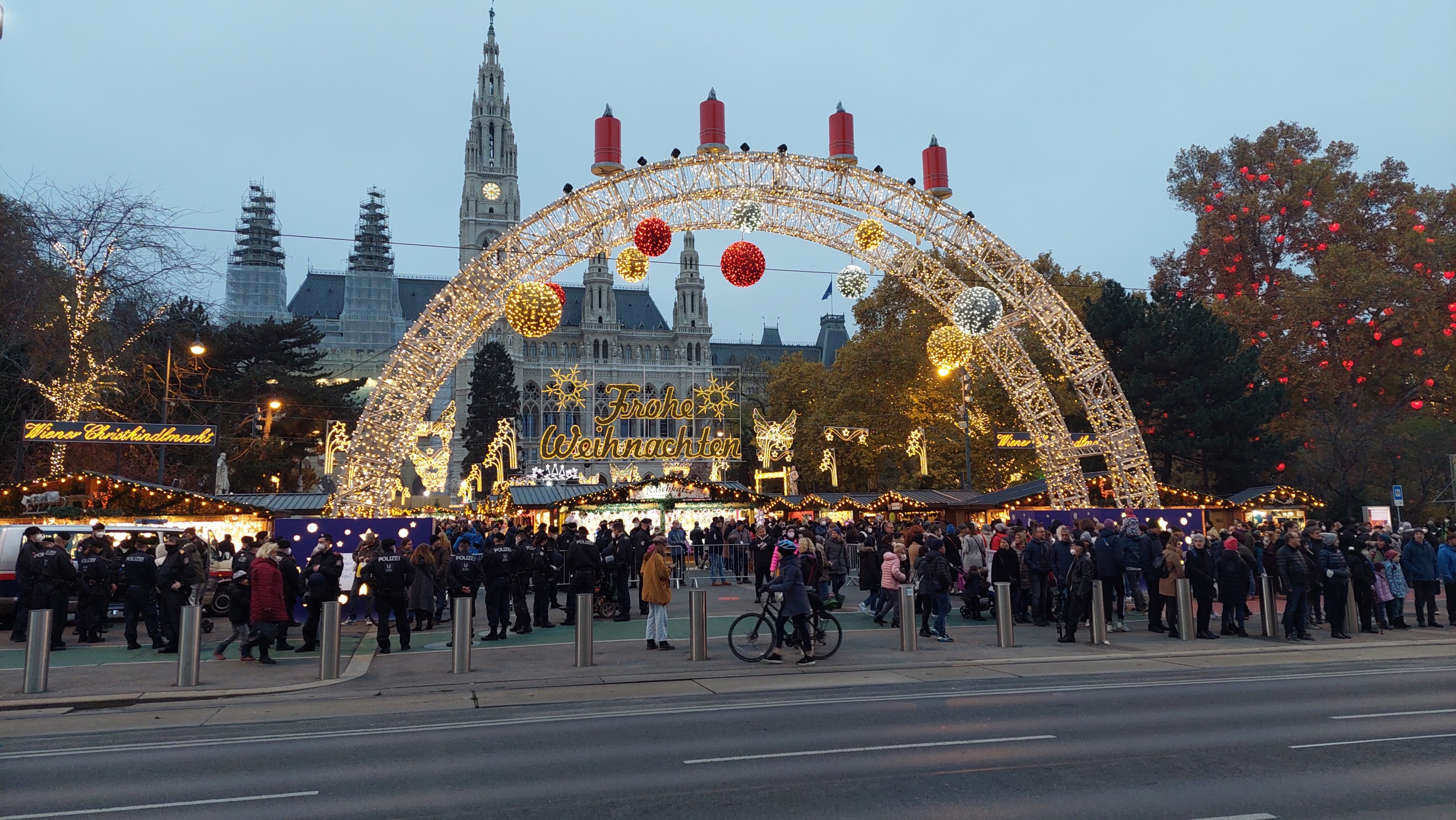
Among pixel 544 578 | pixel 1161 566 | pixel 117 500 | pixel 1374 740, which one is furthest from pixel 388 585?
pixel 117 500

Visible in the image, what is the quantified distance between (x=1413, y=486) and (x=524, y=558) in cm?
3566

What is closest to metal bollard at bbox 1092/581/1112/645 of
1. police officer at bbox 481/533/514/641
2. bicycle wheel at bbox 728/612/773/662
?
bicycle wheel at bbox 728/612/773/662

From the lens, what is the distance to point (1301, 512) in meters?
25.9

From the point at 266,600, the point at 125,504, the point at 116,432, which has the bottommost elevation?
the point at 266,600

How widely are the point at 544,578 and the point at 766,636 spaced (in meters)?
4.92

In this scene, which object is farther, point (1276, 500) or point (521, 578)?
point (1276, 500)

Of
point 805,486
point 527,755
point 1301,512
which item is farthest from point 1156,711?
point 805,486

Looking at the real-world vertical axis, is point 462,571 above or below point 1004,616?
above

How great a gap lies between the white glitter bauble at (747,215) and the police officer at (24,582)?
45.7ft

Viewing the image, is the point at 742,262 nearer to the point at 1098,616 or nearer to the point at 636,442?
the point at 1098,616

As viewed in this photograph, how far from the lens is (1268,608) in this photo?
597 inches

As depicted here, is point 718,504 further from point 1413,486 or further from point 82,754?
point 1413,486

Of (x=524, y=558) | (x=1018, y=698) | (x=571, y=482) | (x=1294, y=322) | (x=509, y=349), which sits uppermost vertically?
(x=509, y=349)

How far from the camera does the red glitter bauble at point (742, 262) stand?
20.0 metres
